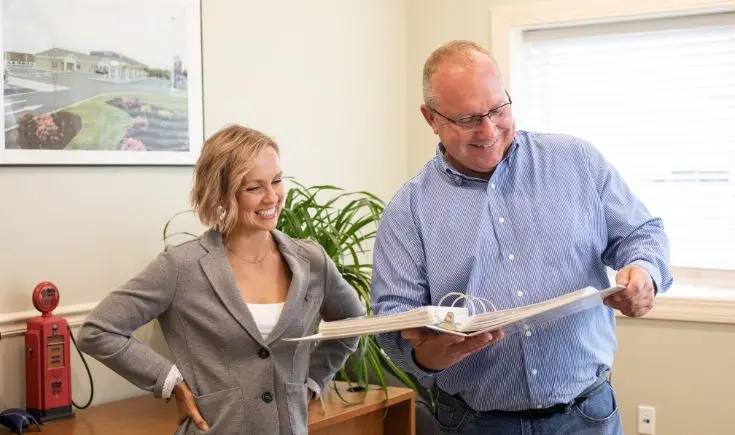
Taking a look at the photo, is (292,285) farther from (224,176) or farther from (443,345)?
(443,345)

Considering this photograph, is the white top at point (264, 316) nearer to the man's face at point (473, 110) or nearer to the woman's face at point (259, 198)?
the woman's face at point (259, 198)

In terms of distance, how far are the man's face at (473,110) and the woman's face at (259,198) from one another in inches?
24.0

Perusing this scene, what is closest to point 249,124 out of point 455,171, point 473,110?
point 455,171

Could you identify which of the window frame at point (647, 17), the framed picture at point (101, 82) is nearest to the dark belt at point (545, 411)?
the framed picture at point (101, 82)

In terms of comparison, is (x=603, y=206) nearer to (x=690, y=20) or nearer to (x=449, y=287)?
(x=449, y=287)

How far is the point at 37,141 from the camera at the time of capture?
2.58 m

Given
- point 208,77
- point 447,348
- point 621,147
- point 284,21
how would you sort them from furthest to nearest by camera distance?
point 621,147 < point 284,21 < point 208,77 < point 447,348

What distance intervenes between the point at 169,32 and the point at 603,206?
1.73 metres

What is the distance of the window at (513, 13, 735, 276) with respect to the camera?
3738 mm

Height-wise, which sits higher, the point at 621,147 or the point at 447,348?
the point at 621,147

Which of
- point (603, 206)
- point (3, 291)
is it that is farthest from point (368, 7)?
point (603, 206)

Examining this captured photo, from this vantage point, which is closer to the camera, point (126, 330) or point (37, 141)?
point (126, 330)

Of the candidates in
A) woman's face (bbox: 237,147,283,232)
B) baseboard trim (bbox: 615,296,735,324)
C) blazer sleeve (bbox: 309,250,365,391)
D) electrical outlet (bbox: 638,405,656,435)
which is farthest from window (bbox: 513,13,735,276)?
woman's face (bbox: 237,147,283,232)

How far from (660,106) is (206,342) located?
2.42m
